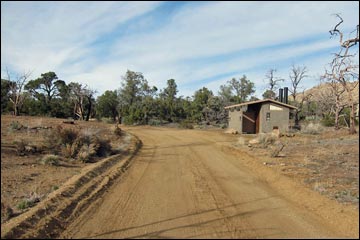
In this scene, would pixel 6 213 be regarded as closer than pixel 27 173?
Yes

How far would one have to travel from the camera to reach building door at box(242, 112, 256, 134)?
40000mm

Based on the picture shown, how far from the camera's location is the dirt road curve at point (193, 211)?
20.5 ft

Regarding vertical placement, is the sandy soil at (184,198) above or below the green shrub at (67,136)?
below

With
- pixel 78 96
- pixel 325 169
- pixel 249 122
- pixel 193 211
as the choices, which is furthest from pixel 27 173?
pixel 78 96

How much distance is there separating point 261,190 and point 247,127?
30.9 m

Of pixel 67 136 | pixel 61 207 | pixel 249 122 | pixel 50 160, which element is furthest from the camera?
pixel 249 122

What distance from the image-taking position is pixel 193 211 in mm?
7527

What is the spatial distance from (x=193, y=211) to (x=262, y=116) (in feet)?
109

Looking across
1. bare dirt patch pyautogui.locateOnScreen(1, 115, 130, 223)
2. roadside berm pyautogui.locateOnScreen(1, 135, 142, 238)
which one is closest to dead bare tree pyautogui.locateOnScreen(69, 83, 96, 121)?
bare dirt patch pyautogui.locateOnScreen(1, 115, 130, 223)

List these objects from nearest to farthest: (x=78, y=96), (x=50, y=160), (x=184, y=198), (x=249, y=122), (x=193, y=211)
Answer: (x=193, y=211), (x=184, y=198), (x=50, y=160), (x=249, y=122), (x=78, y=96)

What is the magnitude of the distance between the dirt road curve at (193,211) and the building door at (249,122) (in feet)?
92.0

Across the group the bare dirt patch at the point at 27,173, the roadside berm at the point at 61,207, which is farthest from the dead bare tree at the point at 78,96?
the roadside berm at the point at 61,207

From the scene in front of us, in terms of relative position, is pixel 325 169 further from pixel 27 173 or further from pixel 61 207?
pixel 27 173

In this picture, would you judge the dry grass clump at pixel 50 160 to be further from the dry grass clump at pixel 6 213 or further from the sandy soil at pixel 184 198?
the dry grass clump at pixel 6 213
